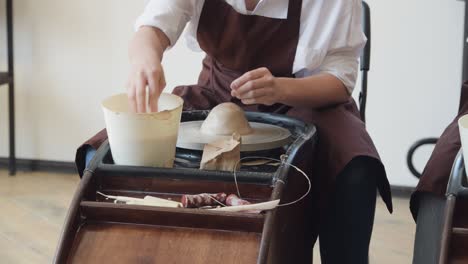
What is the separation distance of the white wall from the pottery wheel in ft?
4.05

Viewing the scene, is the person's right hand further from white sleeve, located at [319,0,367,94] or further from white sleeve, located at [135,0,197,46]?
white sleeve, located at [319,0,367,94]

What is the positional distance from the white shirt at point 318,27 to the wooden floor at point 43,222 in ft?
2.58

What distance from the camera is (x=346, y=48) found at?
1382 millimetres

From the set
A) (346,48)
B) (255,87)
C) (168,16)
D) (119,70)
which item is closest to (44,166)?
(119,70)

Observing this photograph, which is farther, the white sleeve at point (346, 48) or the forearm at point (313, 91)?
the white sleeve at point (346, 48)

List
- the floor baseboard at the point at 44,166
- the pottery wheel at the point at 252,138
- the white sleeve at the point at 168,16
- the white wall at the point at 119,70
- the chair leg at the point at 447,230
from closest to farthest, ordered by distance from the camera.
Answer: the chair leg at the point at 447,230
the pottery wheel at the point at 252,138
the white sleeve at the point at 168,16
the white wall at the point at 119,70
the floor baseboard at the point at 44,166

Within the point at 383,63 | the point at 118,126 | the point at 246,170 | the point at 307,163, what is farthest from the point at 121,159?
the point at 383,63

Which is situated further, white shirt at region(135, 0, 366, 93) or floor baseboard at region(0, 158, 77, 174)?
floor baseboard at region(0, 158, 77, 174)

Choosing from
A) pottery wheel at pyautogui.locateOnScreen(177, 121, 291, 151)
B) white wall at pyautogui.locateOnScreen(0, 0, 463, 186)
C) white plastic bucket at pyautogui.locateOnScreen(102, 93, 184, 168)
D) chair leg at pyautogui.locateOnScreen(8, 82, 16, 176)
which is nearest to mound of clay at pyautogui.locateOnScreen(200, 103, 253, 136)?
pottery wheel at pyautogui.locateOnScreen(177, 121, 291, 151)

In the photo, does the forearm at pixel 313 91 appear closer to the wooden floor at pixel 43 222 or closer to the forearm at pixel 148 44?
the forearm at pixel 148 44

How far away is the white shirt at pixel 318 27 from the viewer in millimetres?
1352

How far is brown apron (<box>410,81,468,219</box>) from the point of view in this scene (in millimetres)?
1080

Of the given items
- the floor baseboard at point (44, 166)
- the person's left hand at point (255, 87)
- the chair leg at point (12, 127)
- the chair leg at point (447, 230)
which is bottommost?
the floor baseboard at point (44, 166)

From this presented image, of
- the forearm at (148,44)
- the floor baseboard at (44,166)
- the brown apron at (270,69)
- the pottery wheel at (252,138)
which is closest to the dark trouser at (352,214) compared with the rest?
the brown apron at (270,69)
